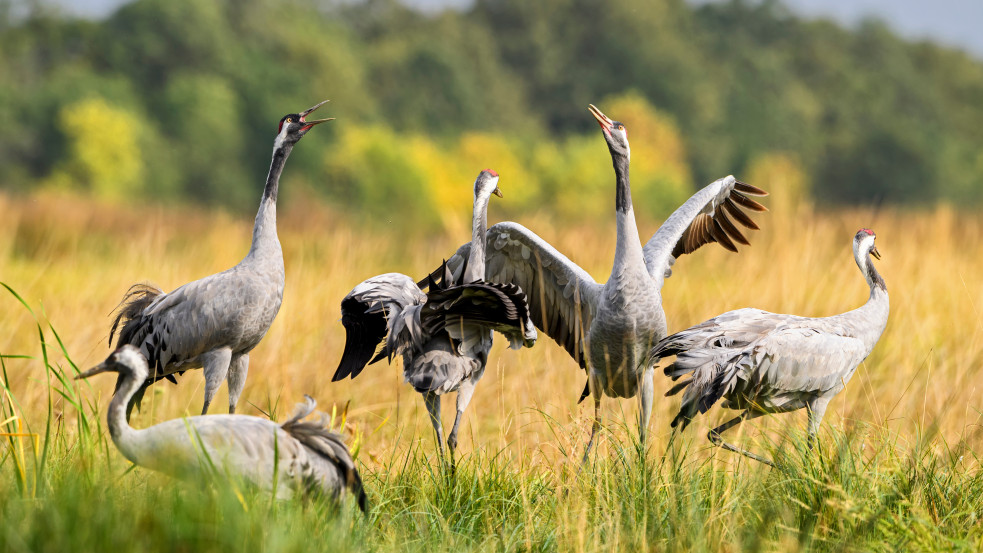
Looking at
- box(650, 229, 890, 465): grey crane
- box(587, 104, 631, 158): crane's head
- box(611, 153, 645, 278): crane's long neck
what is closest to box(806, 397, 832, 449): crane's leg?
box(650, 229, 890, 465): grey crane

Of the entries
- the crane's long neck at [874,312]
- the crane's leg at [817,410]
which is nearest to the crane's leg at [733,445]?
the crane's leg at [817,410]

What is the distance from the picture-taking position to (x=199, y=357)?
197 inches

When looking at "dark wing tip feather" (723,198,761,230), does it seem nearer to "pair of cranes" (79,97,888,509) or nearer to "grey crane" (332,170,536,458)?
"pair of cranes" (79,97,888,509)

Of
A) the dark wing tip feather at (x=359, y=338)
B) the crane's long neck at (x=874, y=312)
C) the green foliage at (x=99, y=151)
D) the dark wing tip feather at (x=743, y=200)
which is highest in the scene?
the green foliage at (x=99, y=151)

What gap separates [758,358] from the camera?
4.62 m

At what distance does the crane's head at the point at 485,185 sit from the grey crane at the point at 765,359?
3.67 feet

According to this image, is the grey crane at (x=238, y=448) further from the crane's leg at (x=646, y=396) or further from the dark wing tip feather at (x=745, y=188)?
the dark wing tip feather at (x=745, y=188)

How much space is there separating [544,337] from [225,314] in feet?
10.7

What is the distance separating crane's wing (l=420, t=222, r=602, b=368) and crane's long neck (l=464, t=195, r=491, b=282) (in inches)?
7.9

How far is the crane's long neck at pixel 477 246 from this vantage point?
512 cm

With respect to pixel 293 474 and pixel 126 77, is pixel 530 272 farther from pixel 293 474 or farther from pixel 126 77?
pixel 126 77

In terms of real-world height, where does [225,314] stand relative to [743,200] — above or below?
below

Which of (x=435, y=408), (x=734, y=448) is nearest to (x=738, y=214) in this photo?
(x=734, y=448)

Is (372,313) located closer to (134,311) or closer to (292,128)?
(292,128)
